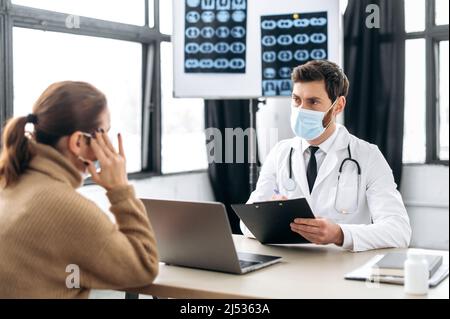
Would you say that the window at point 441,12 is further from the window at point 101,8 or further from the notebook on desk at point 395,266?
the notebook on desk at point 395,266

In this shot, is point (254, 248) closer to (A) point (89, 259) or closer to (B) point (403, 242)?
(B) point (403, 242)

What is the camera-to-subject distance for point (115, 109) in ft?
13.3

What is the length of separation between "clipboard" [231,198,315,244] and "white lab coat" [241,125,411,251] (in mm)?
156

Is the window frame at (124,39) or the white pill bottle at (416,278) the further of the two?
the window frame at (124,39)

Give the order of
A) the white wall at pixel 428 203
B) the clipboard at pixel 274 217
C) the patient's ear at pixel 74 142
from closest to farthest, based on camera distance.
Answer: the patient's ear at pixel 74 142 < the clipboard at pixel 274 217 < the white wall at pixel 428 203

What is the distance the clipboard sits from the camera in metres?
1.79

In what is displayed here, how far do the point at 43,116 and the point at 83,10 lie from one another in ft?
7.80

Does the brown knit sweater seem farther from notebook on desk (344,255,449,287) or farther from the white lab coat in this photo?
the white lab coat

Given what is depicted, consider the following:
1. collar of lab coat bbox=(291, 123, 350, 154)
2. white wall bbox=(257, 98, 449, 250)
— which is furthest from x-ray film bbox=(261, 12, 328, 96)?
white wall bbox=(257, 98, 449, 250)

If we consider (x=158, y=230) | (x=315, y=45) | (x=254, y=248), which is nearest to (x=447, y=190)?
(x=315, y=45)

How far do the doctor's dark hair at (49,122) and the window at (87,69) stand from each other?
5.16 ft

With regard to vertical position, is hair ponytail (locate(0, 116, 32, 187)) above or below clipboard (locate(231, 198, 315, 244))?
above

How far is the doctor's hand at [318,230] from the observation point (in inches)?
73.6

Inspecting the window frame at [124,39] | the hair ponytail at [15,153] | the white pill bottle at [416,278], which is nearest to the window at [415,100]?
the window frame at [124,39]
